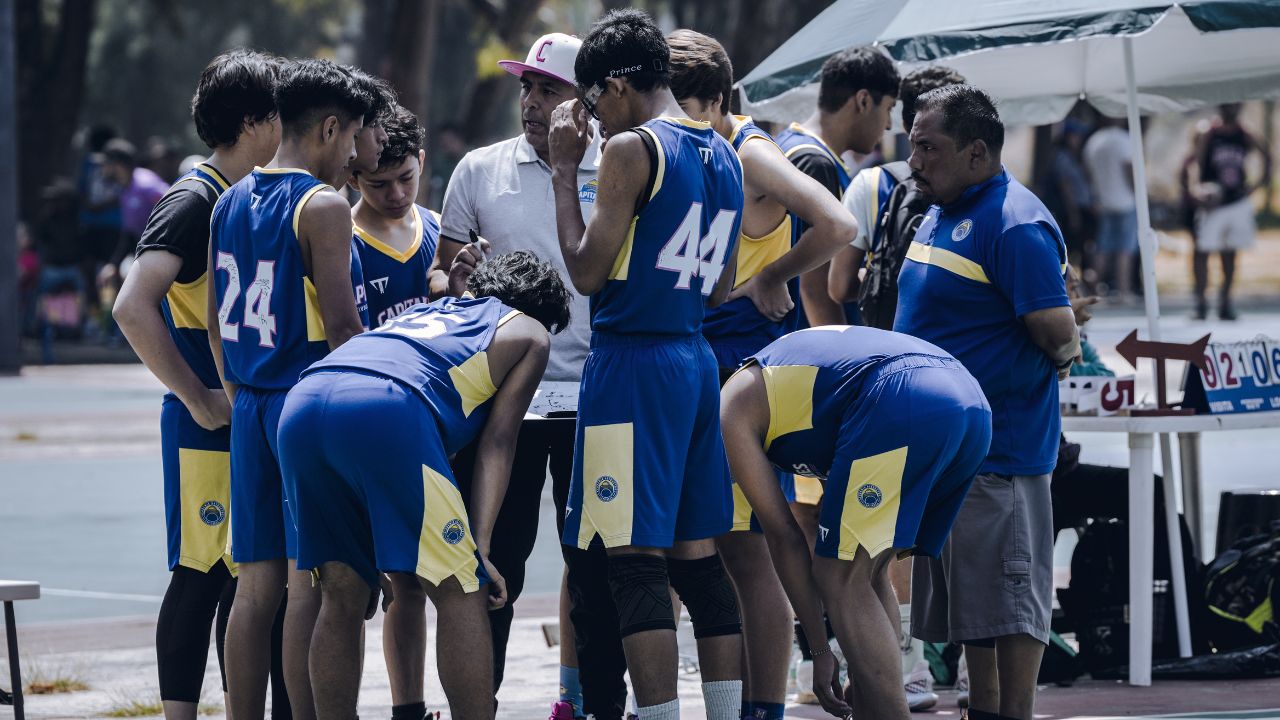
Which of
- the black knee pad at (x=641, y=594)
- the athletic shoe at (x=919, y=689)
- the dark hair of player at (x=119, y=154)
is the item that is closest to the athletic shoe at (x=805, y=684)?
the athletic shoe at (x=919, y=689)

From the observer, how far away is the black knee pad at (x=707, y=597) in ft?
16.2

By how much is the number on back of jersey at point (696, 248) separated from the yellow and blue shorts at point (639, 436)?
0.18 metres

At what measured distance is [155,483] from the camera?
11750 mm

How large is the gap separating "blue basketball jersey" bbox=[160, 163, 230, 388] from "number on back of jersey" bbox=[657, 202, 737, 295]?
1311 mm

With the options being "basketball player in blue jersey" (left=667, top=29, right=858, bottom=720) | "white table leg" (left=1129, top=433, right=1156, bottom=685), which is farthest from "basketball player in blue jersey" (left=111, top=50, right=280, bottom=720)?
"white table leg" (left=1129, top=433, right=1156, bottom=685)

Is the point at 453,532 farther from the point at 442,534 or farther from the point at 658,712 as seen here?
the point at 658,712

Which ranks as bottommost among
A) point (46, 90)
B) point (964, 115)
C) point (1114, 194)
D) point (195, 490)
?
point (195, 490)

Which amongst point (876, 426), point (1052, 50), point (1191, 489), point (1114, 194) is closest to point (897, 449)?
point (876, 426)

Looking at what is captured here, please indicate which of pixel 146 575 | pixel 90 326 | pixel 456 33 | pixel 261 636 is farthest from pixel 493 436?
pixel 456 33

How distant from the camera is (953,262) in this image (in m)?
5.13

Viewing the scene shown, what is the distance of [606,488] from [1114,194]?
1838 cm

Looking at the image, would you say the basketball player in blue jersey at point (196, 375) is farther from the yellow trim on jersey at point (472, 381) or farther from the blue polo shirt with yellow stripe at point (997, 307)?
the blue polo shirt with yellow stripe at point (997, 307)

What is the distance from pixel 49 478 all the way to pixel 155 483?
0.71 meters

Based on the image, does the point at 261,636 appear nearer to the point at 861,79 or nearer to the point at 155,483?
the point at 861,79
